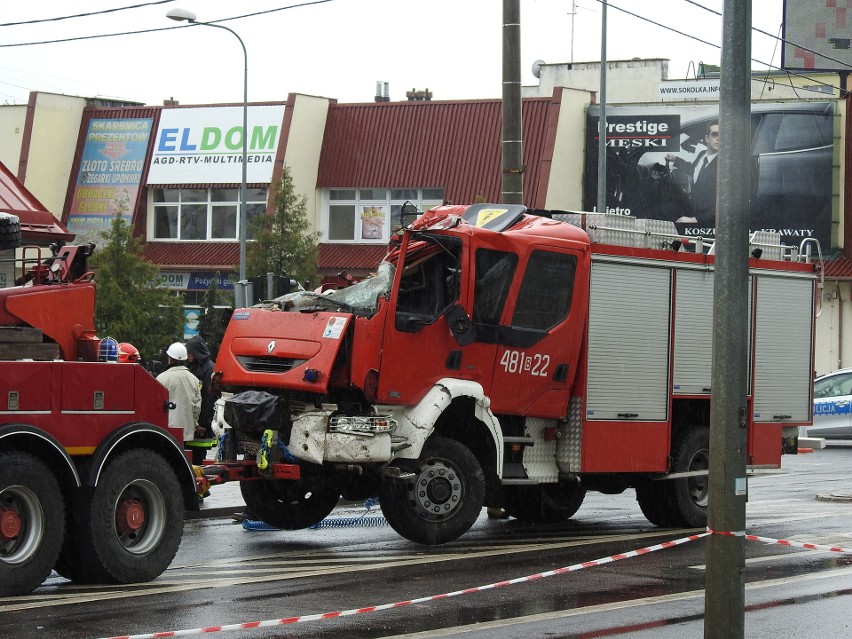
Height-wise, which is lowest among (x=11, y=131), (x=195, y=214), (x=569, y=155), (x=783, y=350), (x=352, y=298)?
(x=783, y=350)

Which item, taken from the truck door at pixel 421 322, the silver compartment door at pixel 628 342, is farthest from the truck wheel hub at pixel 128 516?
the silver compartment door at pixel 628 342

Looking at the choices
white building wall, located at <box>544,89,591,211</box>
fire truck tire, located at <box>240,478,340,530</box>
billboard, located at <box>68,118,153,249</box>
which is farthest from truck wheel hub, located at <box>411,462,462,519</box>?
billboard, located at <box>68,118,153,249</box>

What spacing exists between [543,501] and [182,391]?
392cm

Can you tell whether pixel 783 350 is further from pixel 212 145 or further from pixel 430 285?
pixel 212 145

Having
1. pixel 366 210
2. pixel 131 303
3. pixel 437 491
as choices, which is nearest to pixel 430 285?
pixel 437 491

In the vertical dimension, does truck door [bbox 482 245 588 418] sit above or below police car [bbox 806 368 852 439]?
above

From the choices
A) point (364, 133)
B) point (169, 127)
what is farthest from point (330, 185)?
point (169, 127)

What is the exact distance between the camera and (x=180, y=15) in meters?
31.0

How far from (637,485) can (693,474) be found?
636mm

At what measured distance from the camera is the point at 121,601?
9711mm

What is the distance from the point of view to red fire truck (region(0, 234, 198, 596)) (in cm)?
987

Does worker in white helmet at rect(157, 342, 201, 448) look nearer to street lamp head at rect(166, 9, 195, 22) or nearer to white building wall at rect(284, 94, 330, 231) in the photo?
street lamp head at rect(166, 9, 195, 22)

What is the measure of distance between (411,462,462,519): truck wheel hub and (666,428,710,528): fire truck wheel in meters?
2.84

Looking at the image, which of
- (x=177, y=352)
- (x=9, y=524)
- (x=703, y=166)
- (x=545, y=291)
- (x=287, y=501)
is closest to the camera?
(x=9, y=524)
